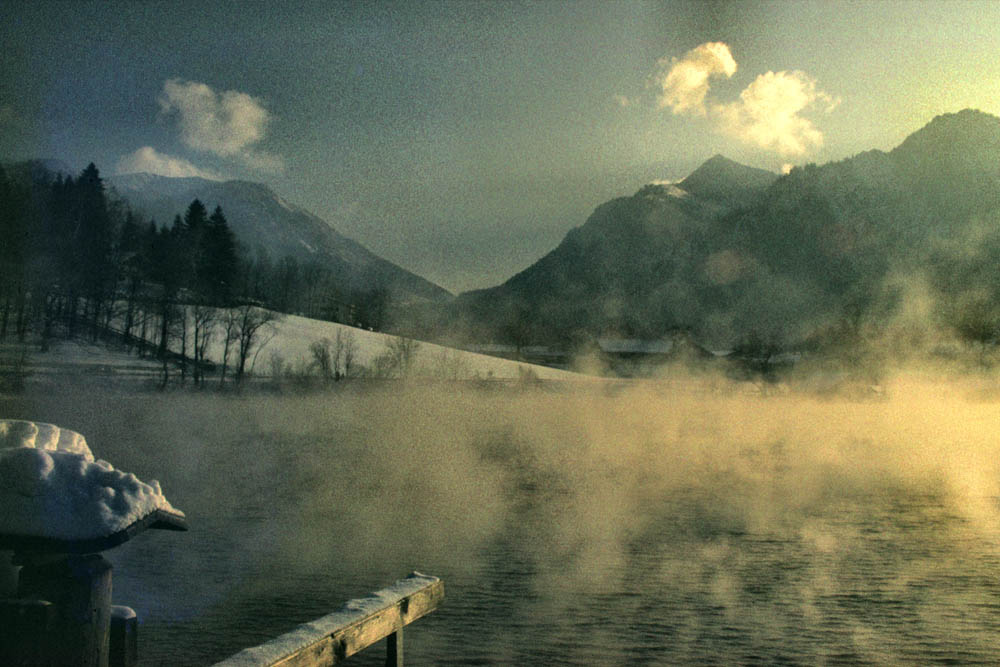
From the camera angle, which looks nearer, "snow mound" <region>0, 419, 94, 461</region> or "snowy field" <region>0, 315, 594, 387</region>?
"snow mound" <region>0, 419, 94, 461</region>

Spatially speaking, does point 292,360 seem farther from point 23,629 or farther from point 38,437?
point 23,629

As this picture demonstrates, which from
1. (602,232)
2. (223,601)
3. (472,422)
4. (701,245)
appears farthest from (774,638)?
(701,245)

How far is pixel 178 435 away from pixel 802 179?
133 m

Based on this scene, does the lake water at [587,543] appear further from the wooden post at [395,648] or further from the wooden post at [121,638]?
the wooden post at [121,638]

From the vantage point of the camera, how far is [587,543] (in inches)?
305

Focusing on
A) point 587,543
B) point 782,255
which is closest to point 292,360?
point 587,543

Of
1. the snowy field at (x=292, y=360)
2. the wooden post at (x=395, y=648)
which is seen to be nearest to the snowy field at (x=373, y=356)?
the snowy field at (x=292, y=360)

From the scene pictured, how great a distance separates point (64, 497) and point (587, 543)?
653 centimetres

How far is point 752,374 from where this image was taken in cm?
2720

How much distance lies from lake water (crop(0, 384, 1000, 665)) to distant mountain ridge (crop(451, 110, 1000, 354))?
11942mm

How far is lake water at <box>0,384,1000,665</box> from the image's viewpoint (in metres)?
5.02

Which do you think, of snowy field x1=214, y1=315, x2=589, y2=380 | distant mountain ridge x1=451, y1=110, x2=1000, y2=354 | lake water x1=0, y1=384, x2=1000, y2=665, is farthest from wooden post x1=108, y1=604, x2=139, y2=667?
snowy field x1=214, y1=315, x2=589, y2=380

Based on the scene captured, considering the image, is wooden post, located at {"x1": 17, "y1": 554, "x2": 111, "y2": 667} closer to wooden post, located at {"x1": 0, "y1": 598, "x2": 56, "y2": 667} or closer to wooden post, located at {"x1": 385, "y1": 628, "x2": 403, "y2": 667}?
wooden post, located at {"x1": 0, "y1": 598, "x2": 56, "y2": 667}

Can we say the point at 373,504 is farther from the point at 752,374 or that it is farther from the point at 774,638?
the point at 752,374
